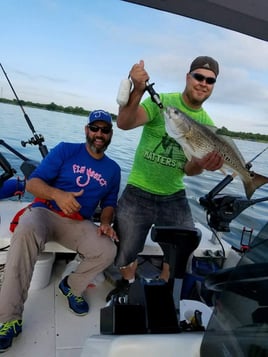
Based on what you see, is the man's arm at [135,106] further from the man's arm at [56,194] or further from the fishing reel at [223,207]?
the fishing reel at [223,207]

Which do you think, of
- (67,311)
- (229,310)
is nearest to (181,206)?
(67,311)

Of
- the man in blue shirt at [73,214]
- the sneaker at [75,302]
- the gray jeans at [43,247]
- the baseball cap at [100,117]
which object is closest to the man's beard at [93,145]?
the man in blue shirt at [73,214]

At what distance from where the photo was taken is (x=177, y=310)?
100 cm

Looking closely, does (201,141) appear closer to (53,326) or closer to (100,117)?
(100,117)

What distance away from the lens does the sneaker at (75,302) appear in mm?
2035

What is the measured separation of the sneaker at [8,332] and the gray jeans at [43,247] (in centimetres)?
4

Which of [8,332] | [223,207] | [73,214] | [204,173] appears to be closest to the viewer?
[8,332]

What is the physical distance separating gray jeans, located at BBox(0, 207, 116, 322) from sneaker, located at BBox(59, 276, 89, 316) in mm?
33

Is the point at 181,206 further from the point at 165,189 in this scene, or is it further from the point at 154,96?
the point at 154,96

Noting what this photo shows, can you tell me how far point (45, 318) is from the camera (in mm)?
1942

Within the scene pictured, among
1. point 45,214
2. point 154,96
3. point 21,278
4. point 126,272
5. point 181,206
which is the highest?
point 154,96

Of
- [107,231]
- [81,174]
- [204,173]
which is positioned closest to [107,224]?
[107,231]

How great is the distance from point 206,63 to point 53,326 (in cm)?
191

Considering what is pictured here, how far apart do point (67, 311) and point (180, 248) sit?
4.19ft
